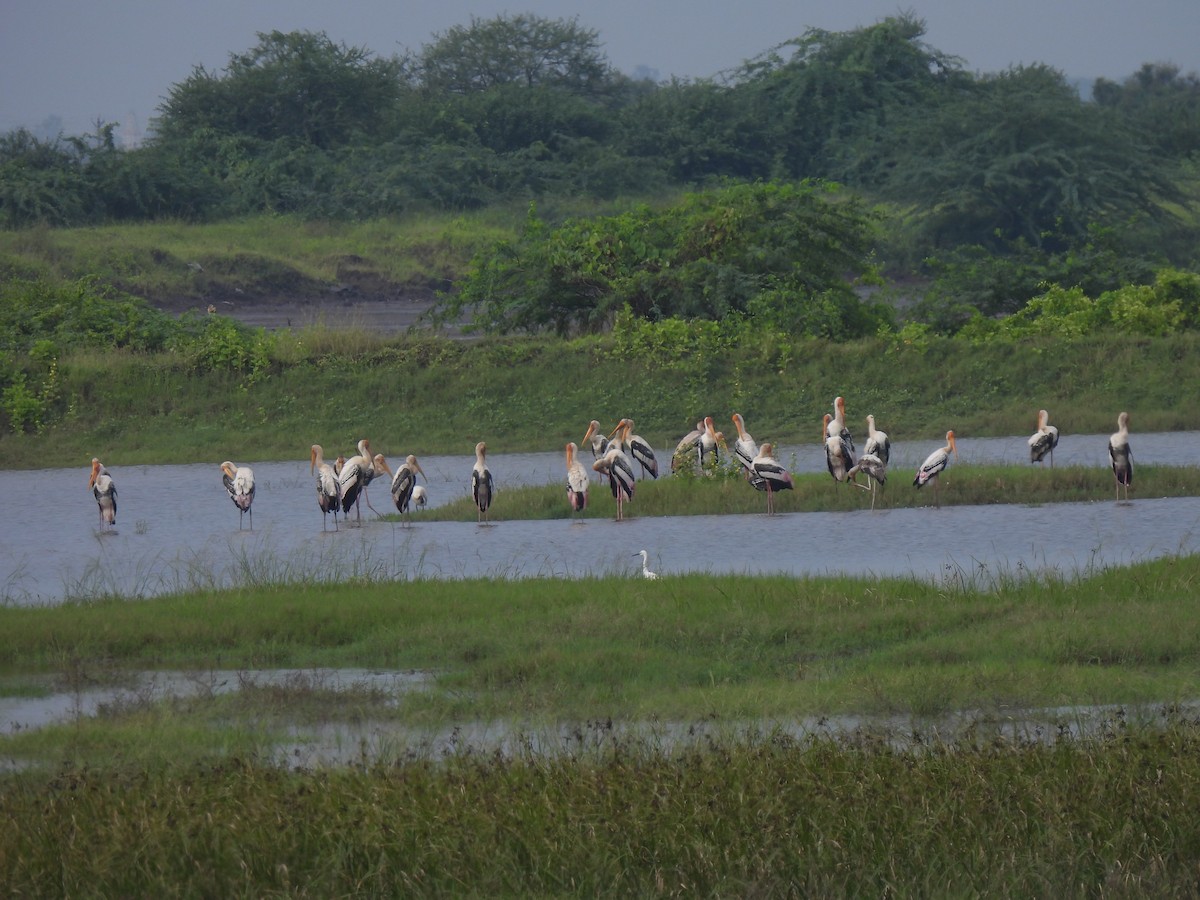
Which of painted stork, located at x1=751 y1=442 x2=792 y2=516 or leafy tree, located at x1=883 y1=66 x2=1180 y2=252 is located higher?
leafy tree, located at x1=883 y1=66 x2=1180 y2=252

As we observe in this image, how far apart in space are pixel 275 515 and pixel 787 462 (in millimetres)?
6085

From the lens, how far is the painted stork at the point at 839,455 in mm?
16219

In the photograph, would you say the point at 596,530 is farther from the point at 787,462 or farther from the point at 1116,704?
the point at 1116,704

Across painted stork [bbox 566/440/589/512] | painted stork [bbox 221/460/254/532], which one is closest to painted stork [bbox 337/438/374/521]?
painted stork [bbox 221/460/254/532]

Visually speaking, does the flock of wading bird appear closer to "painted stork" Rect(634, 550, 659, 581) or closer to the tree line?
"painted stork" Rect(634, 550, 659, 581)

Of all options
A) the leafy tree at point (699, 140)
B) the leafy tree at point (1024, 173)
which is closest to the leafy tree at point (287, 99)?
the leafy tree at point (699, 140)

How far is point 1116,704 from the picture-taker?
27.2ft

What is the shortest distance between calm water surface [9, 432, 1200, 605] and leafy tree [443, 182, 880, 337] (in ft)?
20.2

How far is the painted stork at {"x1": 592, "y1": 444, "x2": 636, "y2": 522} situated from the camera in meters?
16.1

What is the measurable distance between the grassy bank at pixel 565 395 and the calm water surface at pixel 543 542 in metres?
2.89

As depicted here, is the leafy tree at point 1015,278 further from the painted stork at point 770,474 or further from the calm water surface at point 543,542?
the painted stork at point 770,474

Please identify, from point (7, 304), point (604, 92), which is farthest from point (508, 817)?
point (604, 92)

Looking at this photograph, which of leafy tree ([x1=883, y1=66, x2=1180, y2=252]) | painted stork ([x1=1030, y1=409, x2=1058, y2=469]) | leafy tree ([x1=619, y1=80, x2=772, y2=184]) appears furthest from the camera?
leafy tree ([x1=619, y1=80, x2=772, y2=184])

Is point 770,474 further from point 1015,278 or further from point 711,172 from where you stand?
point 711,172
